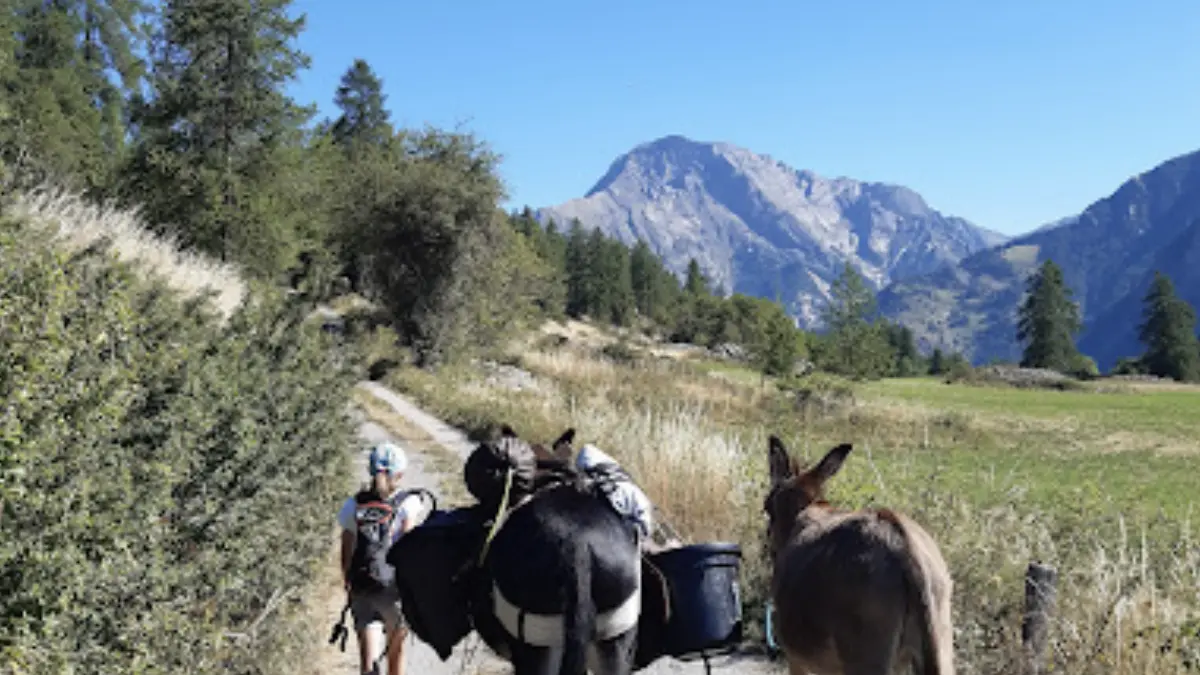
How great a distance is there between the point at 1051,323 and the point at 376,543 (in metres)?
97.6

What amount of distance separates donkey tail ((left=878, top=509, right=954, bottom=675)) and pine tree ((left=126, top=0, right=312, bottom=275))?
18481 mm

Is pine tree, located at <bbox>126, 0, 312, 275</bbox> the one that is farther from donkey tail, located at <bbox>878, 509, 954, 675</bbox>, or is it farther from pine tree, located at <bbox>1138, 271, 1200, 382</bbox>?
pine tree, located at <bbox>1138, 271, 1200, 382</bbox>

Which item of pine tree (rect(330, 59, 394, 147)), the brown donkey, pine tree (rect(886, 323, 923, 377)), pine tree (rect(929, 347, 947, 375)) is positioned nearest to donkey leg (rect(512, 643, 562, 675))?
the brown donkey

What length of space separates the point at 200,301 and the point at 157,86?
53.8 feet

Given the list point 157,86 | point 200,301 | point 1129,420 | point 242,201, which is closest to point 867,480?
point 200,301

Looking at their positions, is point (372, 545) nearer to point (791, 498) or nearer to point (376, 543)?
point (376, 543)

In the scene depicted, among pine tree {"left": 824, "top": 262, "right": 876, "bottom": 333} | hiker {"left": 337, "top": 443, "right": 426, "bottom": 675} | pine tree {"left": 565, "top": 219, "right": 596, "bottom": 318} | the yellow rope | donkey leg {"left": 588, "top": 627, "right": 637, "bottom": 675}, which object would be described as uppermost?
pine tree {"left": 565, "top": 219, "right": 596, "bottom": 318}

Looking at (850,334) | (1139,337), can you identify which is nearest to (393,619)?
(850,334)

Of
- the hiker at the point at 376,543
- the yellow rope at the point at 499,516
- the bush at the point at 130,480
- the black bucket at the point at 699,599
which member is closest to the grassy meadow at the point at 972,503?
the black bucket at the point at 699,599

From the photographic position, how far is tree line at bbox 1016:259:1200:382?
83.3 meters

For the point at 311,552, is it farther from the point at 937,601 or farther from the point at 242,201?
the point at 242,201

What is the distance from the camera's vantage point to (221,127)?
66.1 feet

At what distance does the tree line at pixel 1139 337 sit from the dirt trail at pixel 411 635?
260 feet

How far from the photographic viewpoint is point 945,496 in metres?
7.16
